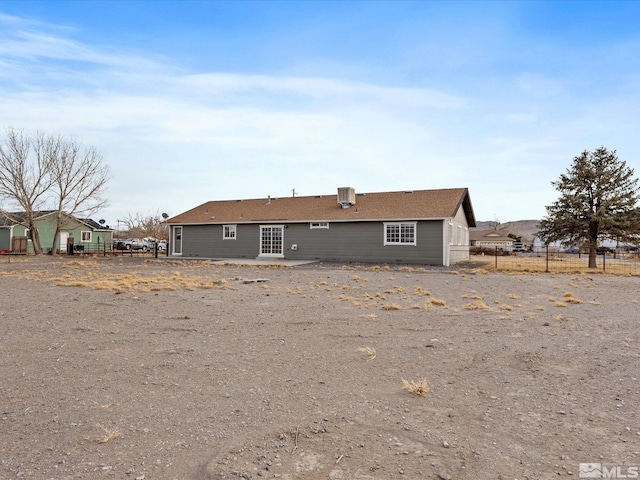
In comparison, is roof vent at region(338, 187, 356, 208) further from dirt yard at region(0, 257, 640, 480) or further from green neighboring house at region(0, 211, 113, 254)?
green neighboring house at region(0, 211, 113, 254)

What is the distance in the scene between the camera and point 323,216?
86.3ft

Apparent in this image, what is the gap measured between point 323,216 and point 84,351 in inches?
835

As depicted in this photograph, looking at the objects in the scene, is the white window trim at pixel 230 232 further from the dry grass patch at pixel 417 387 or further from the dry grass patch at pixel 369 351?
the dry grass patch at pixel 417 387

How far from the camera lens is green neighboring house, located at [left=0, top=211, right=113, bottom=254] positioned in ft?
124

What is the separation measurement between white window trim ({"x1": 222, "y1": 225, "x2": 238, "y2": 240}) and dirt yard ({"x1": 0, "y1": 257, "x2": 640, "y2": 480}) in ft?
65.7

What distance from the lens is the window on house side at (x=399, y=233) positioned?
2397 centimetres

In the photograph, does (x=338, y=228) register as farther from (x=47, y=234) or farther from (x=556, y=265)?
(x=47, y=234)

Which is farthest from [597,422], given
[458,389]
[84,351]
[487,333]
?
[84,351]

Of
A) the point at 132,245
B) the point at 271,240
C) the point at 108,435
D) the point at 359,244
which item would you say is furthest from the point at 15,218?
the point at 108,435

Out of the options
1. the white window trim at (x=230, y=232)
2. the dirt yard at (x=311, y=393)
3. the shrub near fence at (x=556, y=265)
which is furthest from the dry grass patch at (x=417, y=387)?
the white window trim at (x=230, y=232)

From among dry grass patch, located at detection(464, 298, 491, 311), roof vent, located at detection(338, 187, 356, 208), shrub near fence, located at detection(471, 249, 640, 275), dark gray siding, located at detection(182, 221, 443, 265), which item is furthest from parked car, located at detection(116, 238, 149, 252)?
dry grass patch, located at detection(464, 298, 491, 311)

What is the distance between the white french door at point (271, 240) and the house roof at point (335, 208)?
2.00 feet

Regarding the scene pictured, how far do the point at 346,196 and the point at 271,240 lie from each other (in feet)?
18.9

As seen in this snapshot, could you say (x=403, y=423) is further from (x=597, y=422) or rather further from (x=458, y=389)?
(x=597, y=422)
